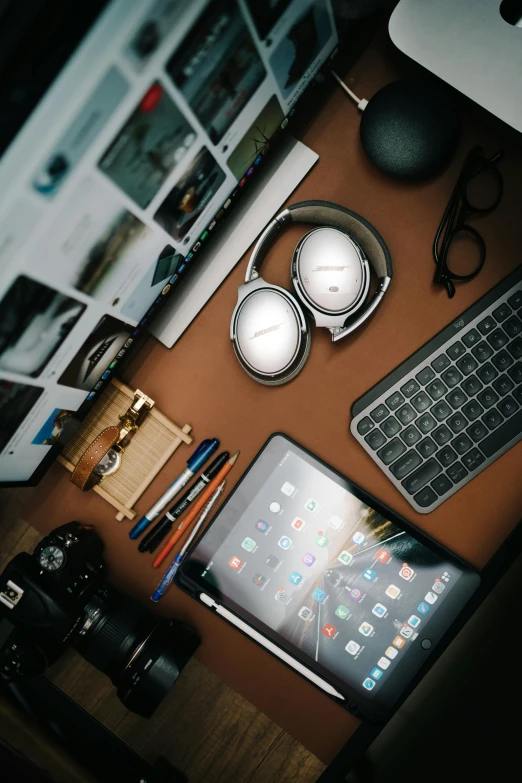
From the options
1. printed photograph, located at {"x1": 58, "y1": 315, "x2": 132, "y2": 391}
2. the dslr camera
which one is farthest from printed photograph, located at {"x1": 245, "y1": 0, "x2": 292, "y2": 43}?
the dslr camera

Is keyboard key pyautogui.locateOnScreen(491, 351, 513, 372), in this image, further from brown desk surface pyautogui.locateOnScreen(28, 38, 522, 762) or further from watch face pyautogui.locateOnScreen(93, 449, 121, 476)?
watch face pyautogui.locateOnScreen(93, 449, 121, 476)

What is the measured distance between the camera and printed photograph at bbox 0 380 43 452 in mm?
534

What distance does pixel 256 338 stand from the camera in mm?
619

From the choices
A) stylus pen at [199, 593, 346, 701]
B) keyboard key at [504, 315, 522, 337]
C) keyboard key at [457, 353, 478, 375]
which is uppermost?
keyboard key at [504, 315, 522, 337]

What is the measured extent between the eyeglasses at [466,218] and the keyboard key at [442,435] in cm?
16

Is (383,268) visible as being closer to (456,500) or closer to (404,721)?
(456,500)

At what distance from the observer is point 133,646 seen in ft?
2.11

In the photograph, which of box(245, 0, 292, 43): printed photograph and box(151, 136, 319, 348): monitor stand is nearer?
box(245, 0, 292, 43): printed photograph

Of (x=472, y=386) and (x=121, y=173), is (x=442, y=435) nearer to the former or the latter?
(x=472, y=386)

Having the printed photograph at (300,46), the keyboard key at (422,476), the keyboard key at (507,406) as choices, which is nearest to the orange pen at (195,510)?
the keyboard key at (422,476)

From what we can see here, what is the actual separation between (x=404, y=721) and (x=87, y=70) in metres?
0.72

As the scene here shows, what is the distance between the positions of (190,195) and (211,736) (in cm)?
67

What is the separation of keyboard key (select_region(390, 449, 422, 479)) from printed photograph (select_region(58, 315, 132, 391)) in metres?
0.35

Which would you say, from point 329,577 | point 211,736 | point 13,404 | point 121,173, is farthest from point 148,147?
point 211,736
